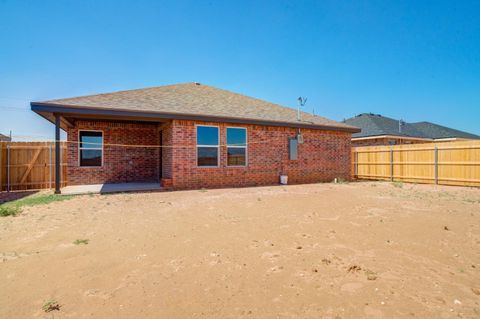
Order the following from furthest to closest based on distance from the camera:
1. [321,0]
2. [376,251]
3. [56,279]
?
[321,0], [376,251], [56,279]

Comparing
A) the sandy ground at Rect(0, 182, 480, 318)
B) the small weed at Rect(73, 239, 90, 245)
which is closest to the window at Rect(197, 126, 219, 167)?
the sandy ground at Rect(0, 182, 480, 318)

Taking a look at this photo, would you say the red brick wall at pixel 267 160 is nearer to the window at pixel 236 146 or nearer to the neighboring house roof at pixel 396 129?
the window at pixel 236 146

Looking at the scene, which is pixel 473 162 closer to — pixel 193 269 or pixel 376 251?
pixel 376 251

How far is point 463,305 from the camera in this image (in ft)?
7.39

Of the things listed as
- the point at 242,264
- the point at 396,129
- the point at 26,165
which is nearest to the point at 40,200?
the point at 26,165

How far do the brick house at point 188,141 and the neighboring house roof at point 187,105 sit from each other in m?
0.04

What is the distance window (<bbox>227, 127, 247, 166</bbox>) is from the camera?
37.2 feet

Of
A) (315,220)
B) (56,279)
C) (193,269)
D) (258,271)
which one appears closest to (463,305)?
(258,271)

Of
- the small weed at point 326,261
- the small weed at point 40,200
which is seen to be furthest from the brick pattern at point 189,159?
the small weed at point 326,261

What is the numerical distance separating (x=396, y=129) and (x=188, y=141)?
20478 mm

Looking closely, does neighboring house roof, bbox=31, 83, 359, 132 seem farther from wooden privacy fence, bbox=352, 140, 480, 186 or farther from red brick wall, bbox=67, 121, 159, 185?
wooden privacy fence, bbox=352, 140, 480, 186

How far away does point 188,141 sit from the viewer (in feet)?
34.3

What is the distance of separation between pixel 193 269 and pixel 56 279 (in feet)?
4.88

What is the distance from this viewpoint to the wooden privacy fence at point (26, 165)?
10.4 m
